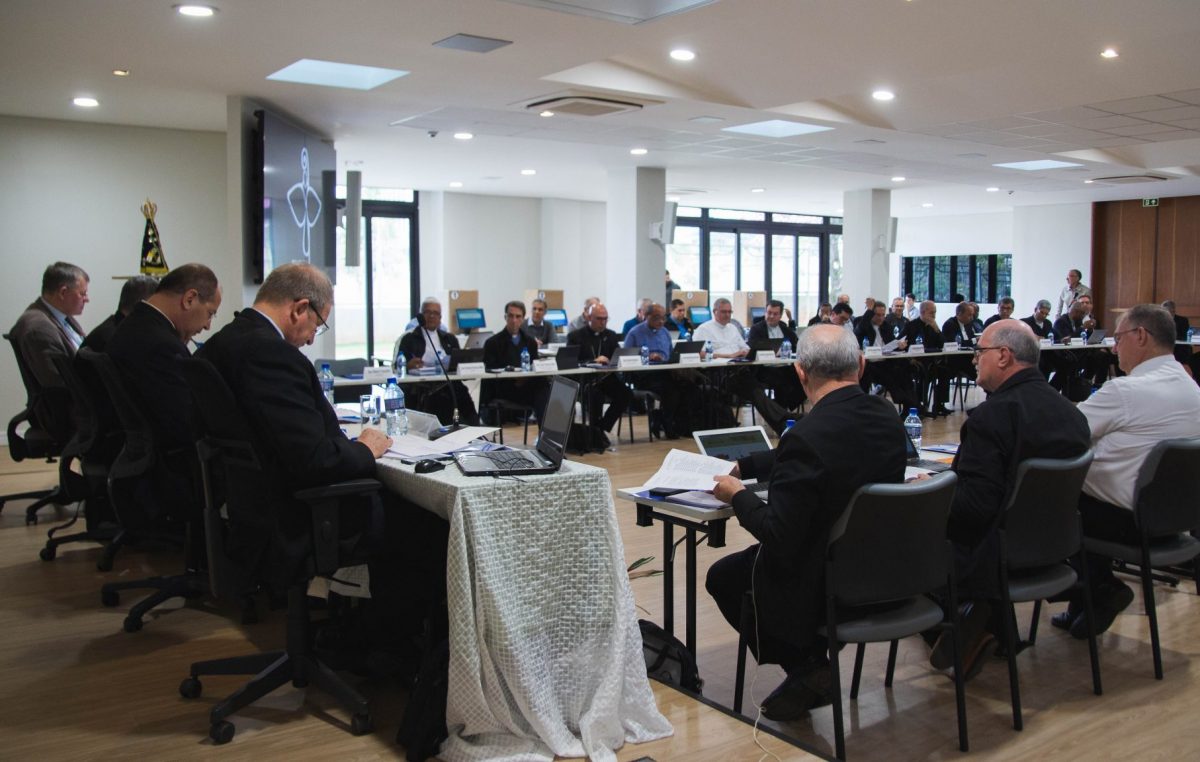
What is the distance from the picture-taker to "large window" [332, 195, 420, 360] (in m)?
15.4

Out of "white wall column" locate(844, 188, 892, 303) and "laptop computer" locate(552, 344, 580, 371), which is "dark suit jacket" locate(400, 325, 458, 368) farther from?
"white wall column" locate(844, 188, 892, 303)

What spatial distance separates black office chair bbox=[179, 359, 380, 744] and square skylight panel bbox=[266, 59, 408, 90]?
4.78 meters

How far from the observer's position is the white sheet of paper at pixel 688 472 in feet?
10.1

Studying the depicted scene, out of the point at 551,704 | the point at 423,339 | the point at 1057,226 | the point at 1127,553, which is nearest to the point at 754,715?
the point at 551,704

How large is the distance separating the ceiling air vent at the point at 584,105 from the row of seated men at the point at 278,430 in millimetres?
4233

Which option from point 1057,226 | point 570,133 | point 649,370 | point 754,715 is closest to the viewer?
point 754,715

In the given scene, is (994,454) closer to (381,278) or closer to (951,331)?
(951,331)

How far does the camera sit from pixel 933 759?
2826 mm

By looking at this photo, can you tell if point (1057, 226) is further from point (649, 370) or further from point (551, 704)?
point (551, 704)

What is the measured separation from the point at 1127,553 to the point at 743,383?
5885 mm

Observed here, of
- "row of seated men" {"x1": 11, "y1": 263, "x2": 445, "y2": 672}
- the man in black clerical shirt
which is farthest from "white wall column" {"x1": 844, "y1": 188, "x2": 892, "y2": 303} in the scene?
"row of seated men" {"x1": 11, "y1": 263, "x2": 445, "y2": 672}

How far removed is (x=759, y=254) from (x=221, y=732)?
57.6 feet

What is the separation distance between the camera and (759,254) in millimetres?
19531

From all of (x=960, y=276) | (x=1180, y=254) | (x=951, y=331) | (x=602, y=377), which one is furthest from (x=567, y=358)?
(x=960, y=276)
